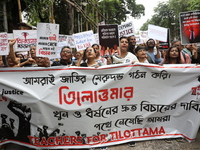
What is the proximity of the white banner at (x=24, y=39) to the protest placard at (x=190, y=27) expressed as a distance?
11.3 feet

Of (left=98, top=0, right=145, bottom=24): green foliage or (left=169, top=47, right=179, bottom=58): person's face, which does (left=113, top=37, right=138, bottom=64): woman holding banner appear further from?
(left=98, top=0, right=145, bottom=24): green foliage

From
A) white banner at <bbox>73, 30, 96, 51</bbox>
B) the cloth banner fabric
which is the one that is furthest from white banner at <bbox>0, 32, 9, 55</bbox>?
white banner at <bbox>73, 30, 96, 51</bbox>

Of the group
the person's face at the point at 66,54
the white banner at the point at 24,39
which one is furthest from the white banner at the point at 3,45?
the white banner at the point at 24,39

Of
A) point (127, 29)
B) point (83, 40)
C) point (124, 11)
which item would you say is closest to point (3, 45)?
point (83, 40)

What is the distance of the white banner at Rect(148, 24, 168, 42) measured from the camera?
448 cm

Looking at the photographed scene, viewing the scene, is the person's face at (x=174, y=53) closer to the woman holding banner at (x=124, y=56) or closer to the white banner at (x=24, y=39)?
the woman holding banner at (x=124, y=56)

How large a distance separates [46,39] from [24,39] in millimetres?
1705

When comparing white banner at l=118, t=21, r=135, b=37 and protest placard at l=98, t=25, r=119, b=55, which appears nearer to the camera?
protest placard at l=98, t=25, r=119, b=55

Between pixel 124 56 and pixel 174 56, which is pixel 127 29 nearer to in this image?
pixel 124 56

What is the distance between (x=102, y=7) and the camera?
2128 cm

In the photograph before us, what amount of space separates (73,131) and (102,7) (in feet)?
67.1

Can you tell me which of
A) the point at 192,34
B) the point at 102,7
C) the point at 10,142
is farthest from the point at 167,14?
the point at 10,142

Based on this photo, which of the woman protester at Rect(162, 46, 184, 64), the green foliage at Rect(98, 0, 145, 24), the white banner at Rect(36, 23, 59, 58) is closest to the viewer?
the white banner at Rect(36, 23, 59, 58)

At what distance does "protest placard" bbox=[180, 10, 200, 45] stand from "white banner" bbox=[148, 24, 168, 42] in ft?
2.71
